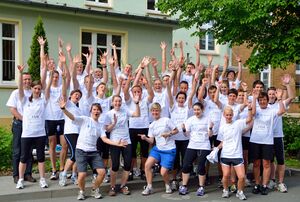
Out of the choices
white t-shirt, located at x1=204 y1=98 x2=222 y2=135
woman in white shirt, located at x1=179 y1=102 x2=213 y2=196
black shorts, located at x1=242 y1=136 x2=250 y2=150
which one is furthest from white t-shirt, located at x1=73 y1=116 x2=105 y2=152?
black shorts, located at x1=242 y1=136 x2=250 y2=150

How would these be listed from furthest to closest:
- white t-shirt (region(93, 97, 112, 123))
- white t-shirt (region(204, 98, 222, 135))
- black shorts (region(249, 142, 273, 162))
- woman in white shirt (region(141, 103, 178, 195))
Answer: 1. white t-shirt (region(204, 98, 222, 135))
2. white t-shirt (region(93, 97, 112, 123))
3. black shorts (region(249, 142, 273, 162))
4. woman in white shirt (region(141, 103, 178, 195))

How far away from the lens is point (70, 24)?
17828 mm

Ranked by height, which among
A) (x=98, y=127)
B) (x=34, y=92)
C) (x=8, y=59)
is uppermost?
(x=8, y=59)

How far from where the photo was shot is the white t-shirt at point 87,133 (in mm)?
7312

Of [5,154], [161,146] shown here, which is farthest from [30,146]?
[161,146]

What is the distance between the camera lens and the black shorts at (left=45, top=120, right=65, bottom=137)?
8141 mm

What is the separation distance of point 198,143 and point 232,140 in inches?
23.9

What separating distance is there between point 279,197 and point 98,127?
3497 millimetres

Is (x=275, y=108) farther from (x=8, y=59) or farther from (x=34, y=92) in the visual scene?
(x=8, y=59)

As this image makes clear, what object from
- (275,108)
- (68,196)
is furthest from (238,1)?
(68,196)

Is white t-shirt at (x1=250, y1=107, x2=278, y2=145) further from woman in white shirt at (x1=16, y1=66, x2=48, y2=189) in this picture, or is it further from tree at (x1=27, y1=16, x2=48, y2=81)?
tree at (x1=27, y1=16, x2=48, y2=81)

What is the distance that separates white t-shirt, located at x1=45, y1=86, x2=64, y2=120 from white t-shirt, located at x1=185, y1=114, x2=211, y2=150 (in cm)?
246

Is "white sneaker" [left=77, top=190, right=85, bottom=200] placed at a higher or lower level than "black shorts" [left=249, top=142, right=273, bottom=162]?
lower

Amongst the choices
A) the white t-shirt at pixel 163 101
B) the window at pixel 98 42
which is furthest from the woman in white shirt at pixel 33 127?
the window at pixel 98 42
